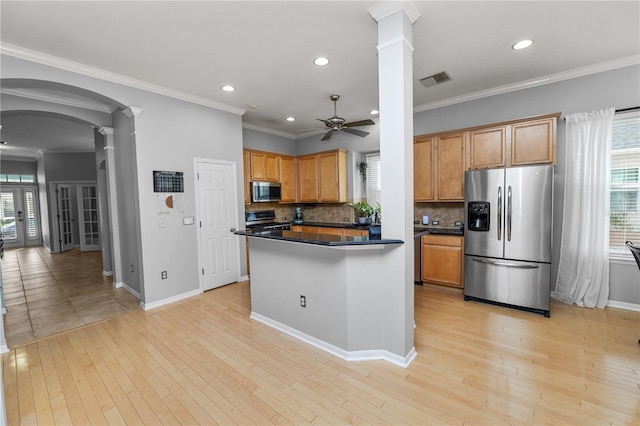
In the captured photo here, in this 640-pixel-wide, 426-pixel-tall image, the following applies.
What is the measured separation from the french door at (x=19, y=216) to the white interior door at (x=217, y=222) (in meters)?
9.29

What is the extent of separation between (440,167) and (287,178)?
3213 millimetres

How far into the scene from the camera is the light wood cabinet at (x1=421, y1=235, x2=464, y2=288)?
4137 mm

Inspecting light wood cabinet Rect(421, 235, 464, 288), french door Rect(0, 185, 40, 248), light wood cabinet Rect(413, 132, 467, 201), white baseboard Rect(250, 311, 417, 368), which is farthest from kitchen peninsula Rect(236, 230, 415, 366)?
french door Rect(0, 185, 40, 248)

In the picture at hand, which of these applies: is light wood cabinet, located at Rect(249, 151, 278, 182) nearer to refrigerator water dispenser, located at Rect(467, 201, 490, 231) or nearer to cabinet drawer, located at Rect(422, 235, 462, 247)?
cabinet drawer, located at Rect(422, 235, 462, 247)

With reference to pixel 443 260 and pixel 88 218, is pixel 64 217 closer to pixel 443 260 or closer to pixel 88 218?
pixel 88 218

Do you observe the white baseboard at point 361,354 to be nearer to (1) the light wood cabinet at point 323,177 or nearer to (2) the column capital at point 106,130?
(1) the light wood cabinet at point 323,177

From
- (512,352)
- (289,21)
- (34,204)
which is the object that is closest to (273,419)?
(512,352)

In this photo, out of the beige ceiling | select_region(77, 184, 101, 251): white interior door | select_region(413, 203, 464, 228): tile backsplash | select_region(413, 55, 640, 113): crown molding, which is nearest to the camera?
the beige ceiling

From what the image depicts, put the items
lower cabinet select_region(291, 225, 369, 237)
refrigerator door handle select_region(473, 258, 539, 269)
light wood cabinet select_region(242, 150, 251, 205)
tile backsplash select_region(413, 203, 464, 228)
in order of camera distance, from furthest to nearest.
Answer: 1. light wood cabinet select_region(242, 150, 251, 205)
2. lower cabinet select_region(291, 225, 369, 237)
3. tile backsplash select_region(413, 203, 464, 228)
4. refrigerator door handle select_region(473, 258, 539, 269)

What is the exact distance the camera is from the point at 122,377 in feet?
7.71

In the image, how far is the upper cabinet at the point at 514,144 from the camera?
358 centimetres

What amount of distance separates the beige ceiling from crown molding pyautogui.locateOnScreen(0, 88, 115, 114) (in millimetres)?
1137

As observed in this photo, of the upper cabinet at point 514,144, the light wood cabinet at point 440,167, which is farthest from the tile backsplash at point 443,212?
the upper cabinet at point 514,144

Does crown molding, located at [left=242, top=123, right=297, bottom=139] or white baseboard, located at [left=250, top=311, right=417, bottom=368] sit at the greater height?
crown molding, located at [left=242, top=123, right=297, bottom=139]
